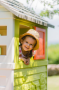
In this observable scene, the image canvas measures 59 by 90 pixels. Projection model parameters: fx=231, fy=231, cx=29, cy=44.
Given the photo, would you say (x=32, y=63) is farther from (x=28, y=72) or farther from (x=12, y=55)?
(x=12, y=55)

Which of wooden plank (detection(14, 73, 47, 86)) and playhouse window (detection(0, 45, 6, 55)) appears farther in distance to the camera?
playhouse window (detection(0, 45, 6, 55))

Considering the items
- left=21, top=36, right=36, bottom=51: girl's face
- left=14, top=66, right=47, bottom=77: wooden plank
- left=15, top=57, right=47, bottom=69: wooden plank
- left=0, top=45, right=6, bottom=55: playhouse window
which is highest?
left=21, top=36, right=36, bottom=51: girl's face

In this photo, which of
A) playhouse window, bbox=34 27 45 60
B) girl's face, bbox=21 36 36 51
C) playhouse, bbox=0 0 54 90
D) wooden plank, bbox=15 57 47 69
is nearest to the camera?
playhouse, bbox=0 0 54 90

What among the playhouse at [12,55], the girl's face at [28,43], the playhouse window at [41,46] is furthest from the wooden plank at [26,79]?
the girl's face at [28,43]

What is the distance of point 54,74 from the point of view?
1797cm

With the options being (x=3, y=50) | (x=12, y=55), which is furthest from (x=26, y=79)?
(x=3, y=50)

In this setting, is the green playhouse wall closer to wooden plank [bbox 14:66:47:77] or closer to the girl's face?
wooden plank [bbox 14:66:47:77]

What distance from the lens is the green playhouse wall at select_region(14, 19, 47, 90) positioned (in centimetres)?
653

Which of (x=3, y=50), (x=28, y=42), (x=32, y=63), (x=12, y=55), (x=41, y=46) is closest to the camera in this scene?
(x=12, y=55)

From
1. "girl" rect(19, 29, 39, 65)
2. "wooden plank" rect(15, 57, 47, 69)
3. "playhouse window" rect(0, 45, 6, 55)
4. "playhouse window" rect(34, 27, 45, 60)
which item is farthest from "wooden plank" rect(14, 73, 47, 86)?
"playhouse window" rect(0, 45, 6, 55)

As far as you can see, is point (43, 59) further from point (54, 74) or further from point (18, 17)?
point (54, 74)

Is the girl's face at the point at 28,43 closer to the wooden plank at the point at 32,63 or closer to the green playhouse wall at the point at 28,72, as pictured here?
the green playhouse wall at the point at 28,72

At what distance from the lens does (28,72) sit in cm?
710

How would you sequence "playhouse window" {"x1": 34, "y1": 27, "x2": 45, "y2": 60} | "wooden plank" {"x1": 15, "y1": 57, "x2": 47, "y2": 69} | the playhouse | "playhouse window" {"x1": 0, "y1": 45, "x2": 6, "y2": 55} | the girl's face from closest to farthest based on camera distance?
1. the playhouse
2. "wooden plank" {"x1": 15, "y1": 57, "x2": 47, "y2": 69}
3. the girl's face
4. "playhouse window" {"x1": 34, "y1": 27, "x2": 45, "y2": 60}
5. "playhouse window" {"x1": 0, "y1": 45, "x2": 6, "y2": 55}
